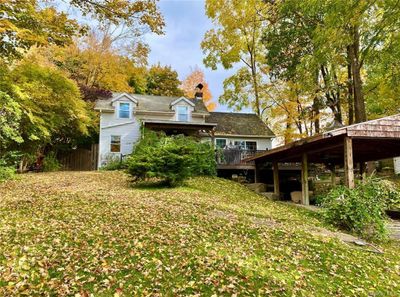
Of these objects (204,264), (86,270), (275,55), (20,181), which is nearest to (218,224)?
(204,264)

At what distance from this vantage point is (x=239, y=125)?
23031 mm

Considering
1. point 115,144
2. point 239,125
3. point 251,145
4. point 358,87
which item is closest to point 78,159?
point 115,144

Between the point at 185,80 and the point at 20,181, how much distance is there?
2395cm

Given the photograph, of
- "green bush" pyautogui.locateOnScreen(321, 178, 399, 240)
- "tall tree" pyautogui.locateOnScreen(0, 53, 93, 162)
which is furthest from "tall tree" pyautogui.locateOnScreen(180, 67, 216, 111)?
"green bush" pyautogui.locateOnScreen(321, 178, 399, 240)

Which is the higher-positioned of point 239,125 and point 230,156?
point 239,125

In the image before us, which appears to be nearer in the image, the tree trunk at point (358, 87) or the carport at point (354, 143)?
the carport at point (354, 143)

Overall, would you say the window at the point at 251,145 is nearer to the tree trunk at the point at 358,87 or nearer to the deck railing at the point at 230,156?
the deck railing at the point at 230,156

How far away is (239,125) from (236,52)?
7.43 m

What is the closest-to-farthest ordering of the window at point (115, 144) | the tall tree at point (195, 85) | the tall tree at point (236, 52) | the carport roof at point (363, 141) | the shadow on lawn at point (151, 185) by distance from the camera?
the carport roof at point (363, 141)
the shadow on lawn at point (151, 185)
the window at point (115, 144)
the tall tree at point (236, 52)
the tall tree at point (195, 85)

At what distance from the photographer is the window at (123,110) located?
810 inches

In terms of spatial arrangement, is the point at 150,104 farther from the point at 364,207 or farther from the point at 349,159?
the point at 364,207

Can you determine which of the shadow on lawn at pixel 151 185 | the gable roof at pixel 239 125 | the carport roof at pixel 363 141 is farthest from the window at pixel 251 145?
the shadow on lawn at pixel 151 185

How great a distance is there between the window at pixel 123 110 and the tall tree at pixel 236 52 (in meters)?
10.2

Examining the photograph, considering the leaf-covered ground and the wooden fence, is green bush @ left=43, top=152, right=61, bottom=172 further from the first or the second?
the leaf-covered ground
